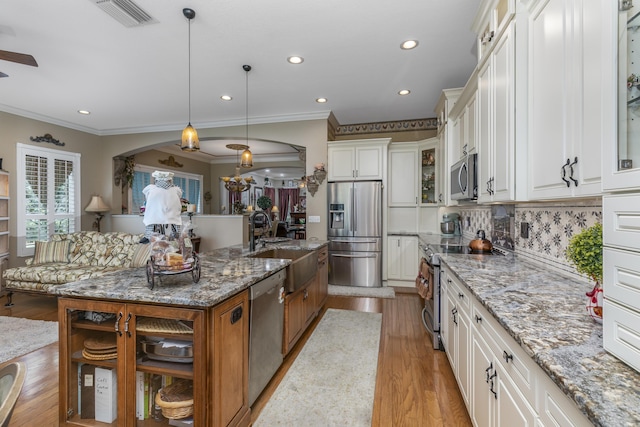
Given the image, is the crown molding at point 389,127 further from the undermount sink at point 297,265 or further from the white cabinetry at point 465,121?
the undermount sink at point 297,265

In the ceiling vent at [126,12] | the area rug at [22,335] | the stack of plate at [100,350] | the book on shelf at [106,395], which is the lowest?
the area rug at [22,335]

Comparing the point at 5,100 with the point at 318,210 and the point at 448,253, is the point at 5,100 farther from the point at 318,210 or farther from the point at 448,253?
the point at 448,253

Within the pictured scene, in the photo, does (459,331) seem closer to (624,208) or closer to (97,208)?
(624,208)

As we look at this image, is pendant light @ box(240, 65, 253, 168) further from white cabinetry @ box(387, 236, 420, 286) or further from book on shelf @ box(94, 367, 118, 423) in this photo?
book on shelf @ box(94, 367, 118, 423)

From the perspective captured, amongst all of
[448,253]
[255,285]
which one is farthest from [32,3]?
[448,253]

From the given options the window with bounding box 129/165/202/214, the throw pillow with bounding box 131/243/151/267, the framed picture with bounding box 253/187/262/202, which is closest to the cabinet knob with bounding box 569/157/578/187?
the throw pillow with bounding box 131/243/151/267

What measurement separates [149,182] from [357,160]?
A: 556cm

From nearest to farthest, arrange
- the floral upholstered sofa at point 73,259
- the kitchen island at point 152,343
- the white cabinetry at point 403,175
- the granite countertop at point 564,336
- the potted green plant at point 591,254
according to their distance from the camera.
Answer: the granite countertop at point 564,336 → the potted green plant at point 591,254 → the kitchen island at point 152,343 → the floral upholstered sofa at point 73,259 → the white cabinetry at point 403,175

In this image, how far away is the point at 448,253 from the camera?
270 cm

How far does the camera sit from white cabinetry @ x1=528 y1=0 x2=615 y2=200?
1094mm

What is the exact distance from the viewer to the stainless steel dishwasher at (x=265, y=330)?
185cm

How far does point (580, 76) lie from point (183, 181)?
8.62 metres

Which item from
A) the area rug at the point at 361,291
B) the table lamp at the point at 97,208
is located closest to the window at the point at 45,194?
the table lamp at the point at 97,208

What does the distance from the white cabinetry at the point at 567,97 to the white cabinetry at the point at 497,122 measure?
14 centimetres
